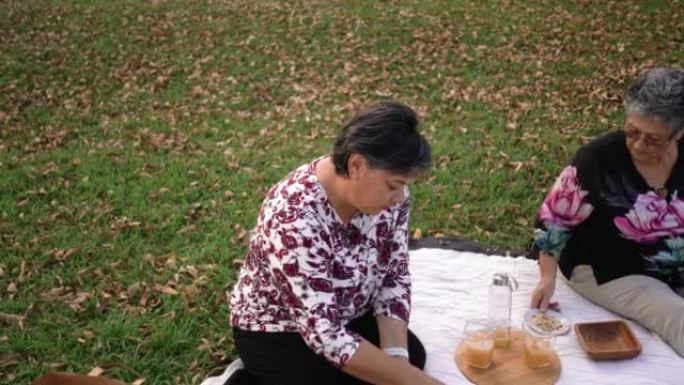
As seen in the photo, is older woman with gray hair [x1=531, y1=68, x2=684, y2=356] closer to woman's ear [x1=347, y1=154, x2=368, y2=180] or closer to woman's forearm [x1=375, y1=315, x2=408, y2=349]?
woman's forearm [x1=375, y1=315, x2=408, y2=349]

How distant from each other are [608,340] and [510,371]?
0.70 m

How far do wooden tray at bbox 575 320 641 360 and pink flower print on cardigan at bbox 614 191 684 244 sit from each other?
20.8 inches

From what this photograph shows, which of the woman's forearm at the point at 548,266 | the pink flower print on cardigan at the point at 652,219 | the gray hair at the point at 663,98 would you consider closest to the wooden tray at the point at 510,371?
the woman's forearm at the point at 548,266

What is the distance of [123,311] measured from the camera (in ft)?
13.9

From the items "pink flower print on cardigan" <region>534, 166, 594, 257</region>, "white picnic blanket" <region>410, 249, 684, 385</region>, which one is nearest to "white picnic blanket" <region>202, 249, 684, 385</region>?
"white picnic blanket" <region>410, 249, 684, 385</region>

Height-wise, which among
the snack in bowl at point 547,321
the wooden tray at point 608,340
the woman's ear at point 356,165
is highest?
the woman's ear at point 356,165

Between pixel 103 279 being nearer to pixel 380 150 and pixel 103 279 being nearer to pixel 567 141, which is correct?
pixel 380 150

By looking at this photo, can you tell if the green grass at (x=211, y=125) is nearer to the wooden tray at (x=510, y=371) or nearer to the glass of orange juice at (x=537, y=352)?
the wooden tray at (x=510, y=371)

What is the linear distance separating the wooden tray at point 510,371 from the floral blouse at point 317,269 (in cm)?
46

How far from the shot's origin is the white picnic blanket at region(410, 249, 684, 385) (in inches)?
129

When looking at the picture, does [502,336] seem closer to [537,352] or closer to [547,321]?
[537,352]

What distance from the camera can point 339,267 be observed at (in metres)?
2.86

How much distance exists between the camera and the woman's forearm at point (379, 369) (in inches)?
106

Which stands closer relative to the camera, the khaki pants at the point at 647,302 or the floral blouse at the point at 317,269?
the floral blouse at the point at 317,269
